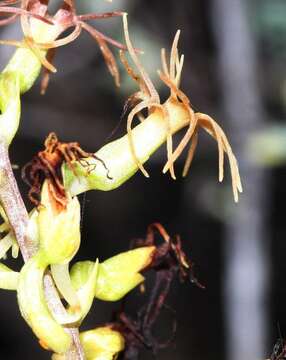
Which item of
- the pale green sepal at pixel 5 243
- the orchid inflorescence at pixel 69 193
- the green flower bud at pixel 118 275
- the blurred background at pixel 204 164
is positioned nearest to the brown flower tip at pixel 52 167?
the orchid inflorescence at pixel 69 193

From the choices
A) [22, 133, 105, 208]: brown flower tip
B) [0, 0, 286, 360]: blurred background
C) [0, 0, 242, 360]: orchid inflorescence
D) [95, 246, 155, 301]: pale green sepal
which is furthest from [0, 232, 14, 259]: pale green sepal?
[0, 0, 286, 360]: blurred background

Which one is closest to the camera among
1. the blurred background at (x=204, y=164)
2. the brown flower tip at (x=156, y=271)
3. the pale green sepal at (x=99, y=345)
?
the pale green sepal at (x=99, y=345)

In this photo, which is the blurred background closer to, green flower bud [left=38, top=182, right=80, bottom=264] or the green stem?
the green stem

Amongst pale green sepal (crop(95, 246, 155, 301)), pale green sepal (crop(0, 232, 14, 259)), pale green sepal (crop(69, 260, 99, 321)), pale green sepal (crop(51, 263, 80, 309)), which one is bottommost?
pale green sepal (crop(95, 246, 155, 301))

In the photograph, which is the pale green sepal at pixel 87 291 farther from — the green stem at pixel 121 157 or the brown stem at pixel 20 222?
the green stem at pixel 121 157

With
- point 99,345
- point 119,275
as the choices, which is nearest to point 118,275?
point 119,275
